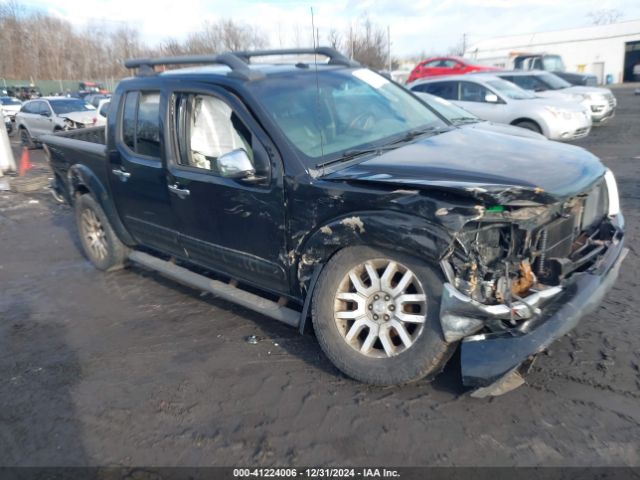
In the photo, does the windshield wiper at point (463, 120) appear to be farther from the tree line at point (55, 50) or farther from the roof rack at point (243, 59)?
the tree line at point (55, 50)

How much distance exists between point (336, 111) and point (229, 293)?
5.23 ft

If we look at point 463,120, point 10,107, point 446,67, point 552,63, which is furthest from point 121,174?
point 10,107

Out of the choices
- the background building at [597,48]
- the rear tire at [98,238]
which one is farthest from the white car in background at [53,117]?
the background building at [597,48]

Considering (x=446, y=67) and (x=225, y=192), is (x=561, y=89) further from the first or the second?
(x=225, y=192)

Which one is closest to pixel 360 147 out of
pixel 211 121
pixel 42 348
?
pixel 211 121

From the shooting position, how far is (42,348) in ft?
13.8

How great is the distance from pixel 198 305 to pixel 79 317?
3.53 feet

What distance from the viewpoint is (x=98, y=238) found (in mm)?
5797

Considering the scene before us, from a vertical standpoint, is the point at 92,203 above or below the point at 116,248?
above

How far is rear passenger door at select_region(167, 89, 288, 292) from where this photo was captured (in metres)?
3.52

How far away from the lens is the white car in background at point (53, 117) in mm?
16281

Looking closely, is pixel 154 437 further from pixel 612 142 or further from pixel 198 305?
pixel 612 142

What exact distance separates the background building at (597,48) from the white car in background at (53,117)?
41025mm

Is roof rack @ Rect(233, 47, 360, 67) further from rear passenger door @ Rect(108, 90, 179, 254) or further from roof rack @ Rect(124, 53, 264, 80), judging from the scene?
rear passenger door @ Rect(108, 90, 179, 254)
